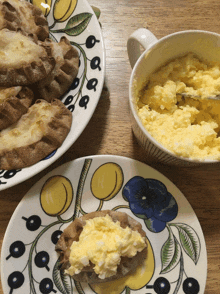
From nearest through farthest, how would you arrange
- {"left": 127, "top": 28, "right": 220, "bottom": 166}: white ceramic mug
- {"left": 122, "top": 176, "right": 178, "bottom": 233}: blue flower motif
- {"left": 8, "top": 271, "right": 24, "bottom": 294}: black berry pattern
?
{"left": 127, "top": 28, "right": 220, "bottom": 166}: white ceramic mug, {"left": 8, "top": 271, "right": 24, "bottom": 294}: black berry pattern, {"left": 122, "top": 176, "right": 178, "bottom": 233}: blue flower motif

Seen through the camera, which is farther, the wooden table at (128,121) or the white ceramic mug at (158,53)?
the wooden table at (128,121)

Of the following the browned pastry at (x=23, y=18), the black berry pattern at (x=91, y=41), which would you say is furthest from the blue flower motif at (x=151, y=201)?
the browned pastry at (x=23, y=18)

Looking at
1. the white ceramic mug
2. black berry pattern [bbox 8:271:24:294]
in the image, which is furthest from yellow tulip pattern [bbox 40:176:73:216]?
the white ceramic mug

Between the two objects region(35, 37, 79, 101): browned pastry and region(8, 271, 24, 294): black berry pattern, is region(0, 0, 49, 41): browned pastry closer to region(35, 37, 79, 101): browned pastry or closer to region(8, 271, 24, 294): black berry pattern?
region(35, 37, 79, 101): browned pastry

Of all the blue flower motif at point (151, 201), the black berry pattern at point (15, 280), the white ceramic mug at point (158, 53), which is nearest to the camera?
the white ceramic mug at point (158, 53)

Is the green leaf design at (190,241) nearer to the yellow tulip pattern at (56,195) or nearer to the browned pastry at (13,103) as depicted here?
the yellow tulip pattern at (56,195)
